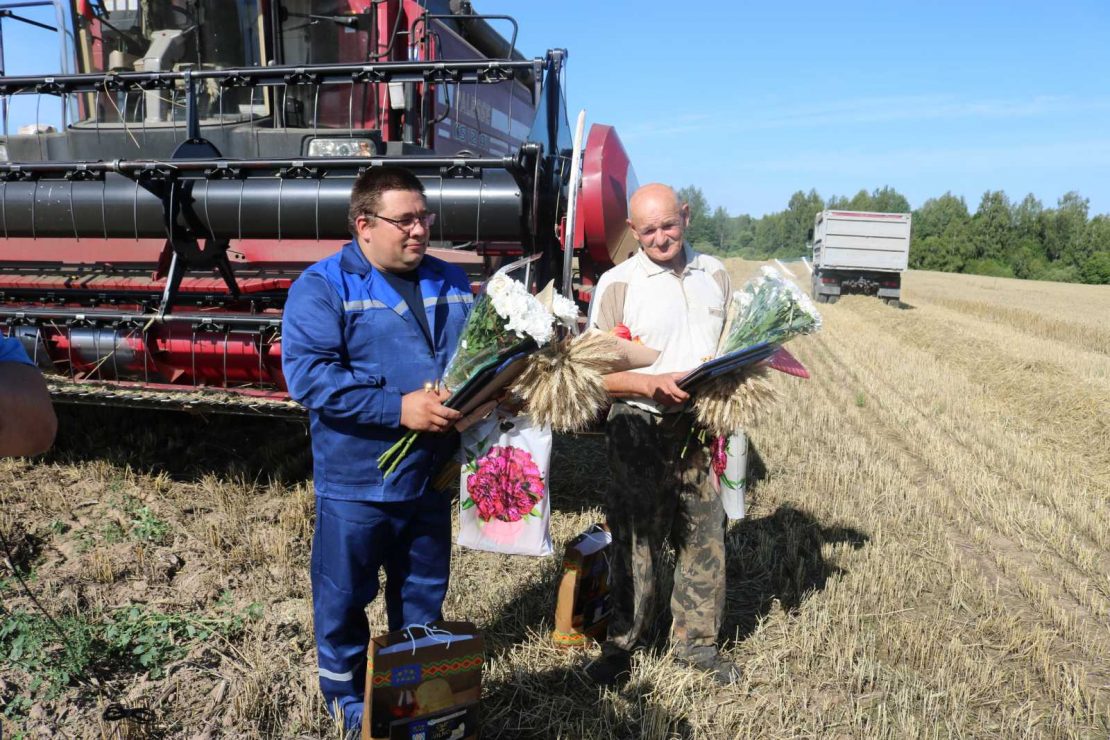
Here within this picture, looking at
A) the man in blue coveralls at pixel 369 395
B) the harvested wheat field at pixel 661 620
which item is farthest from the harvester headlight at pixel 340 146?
the man in blue coveralls at pixel 369 395

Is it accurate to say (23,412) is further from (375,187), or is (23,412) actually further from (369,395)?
(375,187)

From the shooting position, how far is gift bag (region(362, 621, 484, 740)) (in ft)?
7.36

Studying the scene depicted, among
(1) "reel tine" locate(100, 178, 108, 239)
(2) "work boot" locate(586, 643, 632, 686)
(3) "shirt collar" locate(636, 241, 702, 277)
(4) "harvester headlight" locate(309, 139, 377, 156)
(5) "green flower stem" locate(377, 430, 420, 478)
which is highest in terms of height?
(4) "harvester headlight" locate(309, 139, 377, 156)

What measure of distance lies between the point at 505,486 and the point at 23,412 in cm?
148

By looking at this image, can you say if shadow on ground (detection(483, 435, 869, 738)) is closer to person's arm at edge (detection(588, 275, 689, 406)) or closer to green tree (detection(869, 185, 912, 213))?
person's arm at edge (detection(588, 275, 689, 406))

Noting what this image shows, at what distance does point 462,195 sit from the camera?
158 inches

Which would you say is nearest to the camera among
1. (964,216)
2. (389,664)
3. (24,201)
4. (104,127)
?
(389,664)

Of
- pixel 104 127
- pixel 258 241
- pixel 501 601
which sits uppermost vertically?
pixel 104 127

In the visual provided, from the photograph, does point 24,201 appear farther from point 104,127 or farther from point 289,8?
point 289,8

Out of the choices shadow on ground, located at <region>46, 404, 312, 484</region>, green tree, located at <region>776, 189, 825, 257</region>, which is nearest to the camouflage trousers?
shadow on ground, located at <region>46, 404, 312, 484</region>

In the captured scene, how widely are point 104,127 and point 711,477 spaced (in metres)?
4.87

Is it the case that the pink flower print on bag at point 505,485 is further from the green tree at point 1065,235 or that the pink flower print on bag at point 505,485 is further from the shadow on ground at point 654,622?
the green tree at point 1065,235

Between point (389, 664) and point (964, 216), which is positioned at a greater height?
point (964, 216)

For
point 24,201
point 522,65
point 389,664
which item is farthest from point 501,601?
point 24,201
